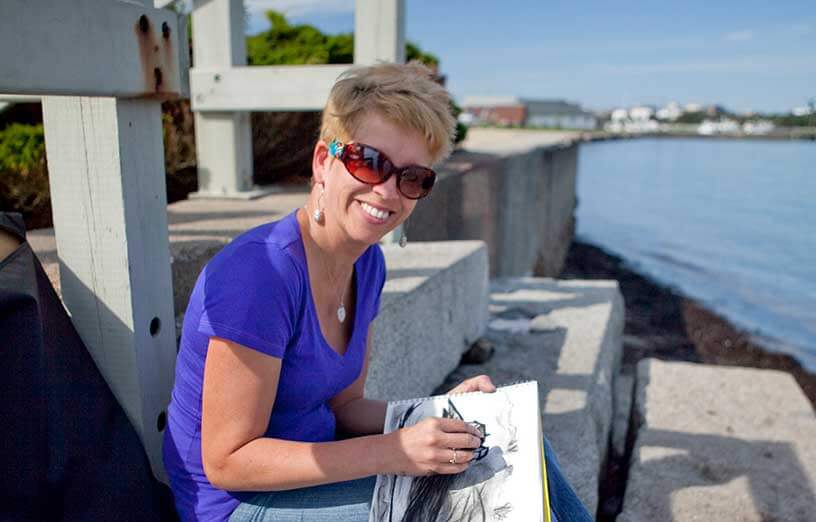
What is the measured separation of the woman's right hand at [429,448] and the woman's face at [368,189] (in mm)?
500

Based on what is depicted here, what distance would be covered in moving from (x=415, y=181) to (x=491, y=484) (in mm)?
754

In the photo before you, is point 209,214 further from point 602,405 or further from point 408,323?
point 602,405

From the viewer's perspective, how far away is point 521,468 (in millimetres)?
1600

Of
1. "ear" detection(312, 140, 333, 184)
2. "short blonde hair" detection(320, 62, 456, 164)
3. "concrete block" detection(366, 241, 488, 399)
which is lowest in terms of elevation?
"concrete block" detection(366, 241, 488, 399)

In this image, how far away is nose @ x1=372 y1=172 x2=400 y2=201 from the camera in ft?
5.52

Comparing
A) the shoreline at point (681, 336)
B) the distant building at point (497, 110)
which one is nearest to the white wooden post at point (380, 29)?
the shoreline at point (681, 336)

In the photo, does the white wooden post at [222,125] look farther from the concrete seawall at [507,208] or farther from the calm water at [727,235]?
the calm water at [727,235]

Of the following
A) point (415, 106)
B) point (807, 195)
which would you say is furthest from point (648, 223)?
point (415, 106)

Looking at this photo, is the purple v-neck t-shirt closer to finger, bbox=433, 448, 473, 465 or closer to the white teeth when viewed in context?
the white teeth

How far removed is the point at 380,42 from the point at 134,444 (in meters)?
2.94

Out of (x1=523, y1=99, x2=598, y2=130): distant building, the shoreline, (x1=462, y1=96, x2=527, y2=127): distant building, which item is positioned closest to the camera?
the shoreline

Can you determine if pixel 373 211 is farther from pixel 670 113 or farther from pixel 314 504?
pixel 670 113

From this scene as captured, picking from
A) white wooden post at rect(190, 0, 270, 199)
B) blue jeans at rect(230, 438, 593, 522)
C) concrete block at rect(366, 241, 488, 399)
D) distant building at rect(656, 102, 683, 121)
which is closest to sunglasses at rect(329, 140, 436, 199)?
blue jeans at rect(230, 438, 593, 522)

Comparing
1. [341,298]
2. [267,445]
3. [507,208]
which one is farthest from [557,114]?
[267,445]
